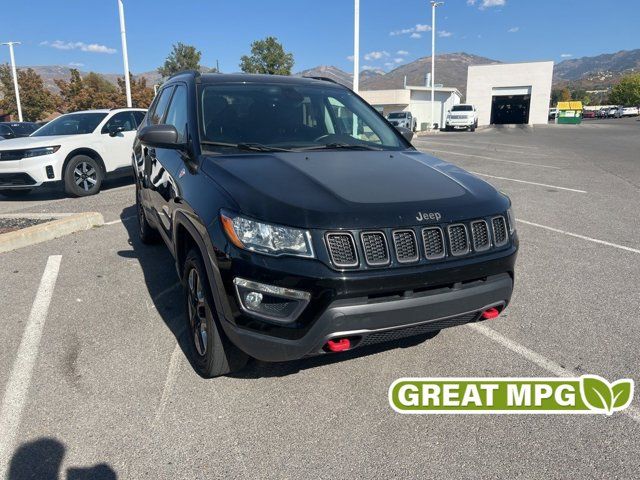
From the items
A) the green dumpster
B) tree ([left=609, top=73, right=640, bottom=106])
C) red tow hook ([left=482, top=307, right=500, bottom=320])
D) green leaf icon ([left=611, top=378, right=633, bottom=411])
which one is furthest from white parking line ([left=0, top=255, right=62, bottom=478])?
tree ([left=609, top=73, right=640, bottom=106])

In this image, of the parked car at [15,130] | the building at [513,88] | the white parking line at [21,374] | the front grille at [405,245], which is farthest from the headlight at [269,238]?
the building at [513,88]

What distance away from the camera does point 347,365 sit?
323 cm

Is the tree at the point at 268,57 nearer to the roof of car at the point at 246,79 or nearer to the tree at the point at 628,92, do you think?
the roof of car at the point at 246,79

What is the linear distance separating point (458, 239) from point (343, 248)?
0.66m

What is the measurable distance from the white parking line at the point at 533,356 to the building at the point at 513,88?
5718 cm

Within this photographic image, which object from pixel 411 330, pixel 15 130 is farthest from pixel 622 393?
pixel 15 130

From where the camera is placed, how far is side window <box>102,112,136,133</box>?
998 cm

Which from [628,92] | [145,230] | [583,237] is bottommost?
[583,237]

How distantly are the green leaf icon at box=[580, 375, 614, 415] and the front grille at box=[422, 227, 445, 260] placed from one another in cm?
127

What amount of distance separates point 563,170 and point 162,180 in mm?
11519

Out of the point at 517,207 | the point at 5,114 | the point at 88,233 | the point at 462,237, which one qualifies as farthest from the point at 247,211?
the point at 5,114

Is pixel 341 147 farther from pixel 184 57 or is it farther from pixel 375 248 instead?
pixel 184 57

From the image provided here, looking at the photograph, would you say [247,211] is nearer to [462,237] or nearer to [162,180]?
[462,237]

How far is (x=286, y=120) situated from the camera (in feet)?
12.5
